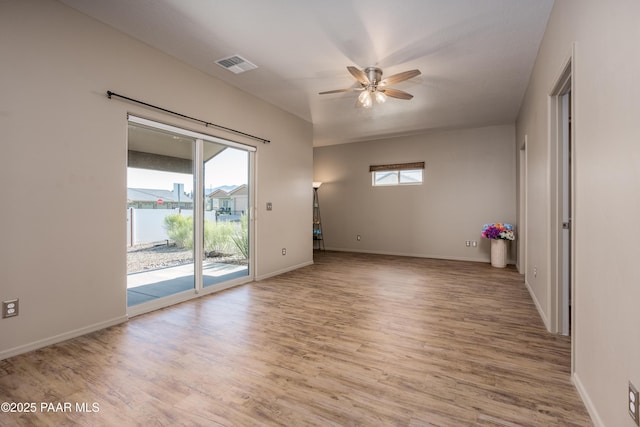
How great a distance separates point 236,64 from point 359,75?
1443 millimetres

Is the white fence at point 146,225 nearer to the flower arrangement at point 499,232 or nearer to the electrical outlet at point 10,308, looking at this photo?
the electrical outlet at point 10,308

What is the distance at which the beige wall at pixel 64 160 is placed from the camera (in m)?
2.35

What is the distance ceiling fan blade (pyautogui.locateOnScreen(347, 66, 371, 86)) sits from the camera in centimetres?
313

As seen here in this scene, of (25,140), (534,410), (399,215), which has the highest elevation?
(25,140)

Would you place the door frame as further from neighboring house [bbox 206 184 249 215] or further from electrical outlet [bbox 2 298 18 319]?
electrical outlet [bbox 2 298 18 319]

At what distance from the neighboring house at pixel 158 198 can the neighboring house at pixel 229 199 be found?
35 centimetres

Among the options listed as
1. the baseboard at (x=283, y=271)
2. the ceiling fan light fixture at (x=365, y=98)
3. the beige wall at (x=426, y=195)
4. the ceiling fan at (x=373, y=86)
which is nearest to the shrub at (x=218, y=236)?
the baseboard at (x=283, y=271)

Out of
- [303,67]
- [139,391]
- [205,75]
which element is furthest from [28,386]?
[303,67]

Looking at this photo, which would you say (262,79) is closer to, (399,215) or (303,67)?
(303,67)

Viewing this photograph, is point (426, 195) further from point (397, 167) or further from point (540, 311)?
point (540, 311)

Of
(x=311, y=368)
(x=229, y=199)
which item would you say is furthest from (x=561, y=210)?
(x=229, y=199)

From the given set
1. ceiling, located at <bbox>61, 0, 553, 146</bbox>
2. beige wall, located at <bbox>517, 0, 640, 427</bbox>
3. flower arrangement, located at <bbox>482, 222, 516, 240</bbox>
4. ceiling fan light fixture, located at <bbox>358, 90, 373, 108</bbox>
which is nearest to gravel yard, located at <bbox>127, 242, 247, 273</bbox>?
ceiling, located at <bbox>61, 0, 553, 146</bbox>

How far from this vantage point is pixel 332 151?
8242 millimetres

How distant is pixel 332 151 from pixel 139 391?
7.03 metres
